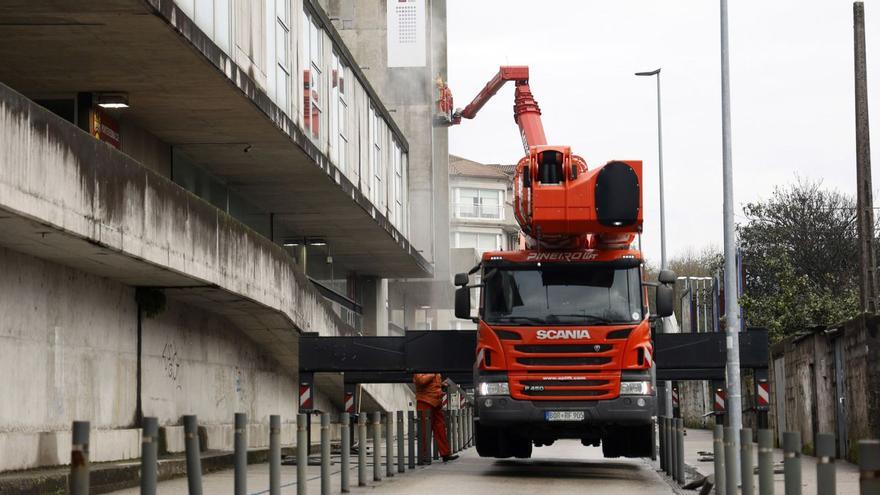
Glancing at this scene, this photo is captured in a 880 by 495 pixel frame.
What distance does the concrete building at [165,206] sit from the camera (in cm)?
1786

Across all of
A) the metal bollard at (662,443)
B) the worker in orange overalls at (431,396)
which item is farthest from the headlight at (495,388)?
the worker in orange overalls at (431,396)

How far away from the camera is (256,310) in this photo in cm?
2869

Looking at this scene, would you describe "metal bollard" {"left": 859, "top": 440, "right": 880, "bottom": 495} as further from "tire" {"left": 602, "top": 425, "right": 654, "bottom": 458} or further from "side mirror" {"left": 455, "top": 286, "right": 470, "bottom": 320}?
"tire" {"left": 602, "top": 425, "right": 654, "bottom": 458}

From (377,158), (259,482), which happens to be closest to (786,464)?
(259,482)

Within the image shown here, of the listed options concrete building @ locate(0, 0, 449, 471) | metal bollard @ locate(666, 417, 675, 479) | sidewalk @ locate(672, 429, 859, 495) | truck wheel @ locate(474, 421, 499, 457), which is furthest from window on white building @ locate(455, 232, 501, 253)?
truck wheel @ locate(474, 421, 499, 457)

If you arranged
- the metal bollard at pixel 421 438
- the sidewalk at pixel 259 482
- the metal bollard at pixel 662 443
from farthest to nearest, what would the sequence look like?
the metal bollard at pixel 421 438
the metal bollard at pixel 662 443
the sidewalk at pixel 259 482

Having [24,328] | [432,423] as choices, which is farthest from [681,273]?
[24,328]

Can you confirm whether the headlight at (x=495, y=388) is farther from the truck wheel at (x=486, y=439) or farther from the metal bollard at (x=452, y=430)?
the metal bollard at (x=452, y=430)

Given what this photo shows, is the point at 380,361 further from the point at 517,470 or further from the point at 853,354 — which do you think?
the point at 853,354

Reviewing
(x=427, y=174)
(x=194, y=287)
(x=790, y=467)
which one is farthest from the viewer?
(x=427, y=174)

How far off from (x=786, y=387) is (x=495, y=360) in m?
14.2

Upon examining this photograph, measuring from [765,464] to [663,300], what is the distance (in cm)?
902

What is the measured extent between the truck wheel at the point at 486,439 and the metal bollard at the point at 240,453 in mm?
9018

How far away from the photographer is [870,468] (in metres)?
7.14
